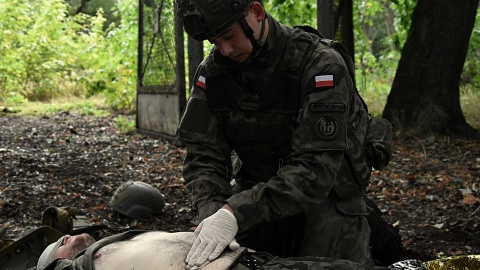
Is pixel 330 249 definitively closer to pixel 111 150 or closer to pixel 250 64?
pixel 250 64

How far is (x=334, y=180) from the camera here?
9.21 ft

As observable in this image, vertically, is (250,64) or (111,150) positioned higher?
(250,64)

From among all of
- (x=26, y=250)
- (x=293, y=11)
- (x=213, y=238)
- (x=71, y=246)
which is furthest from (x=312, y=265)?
(x=293, y=11)

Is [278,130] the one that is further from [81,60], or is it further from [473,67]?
[81,60]

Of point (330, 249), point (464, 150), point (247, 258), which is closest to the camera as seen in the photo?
point (247, 258)

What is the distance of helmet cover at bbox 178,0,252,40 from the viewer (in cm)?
258

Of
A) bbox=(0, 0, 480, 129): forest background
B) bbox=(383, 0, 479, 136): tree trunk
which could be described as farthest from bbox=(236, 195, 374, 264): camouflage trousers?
bbox=(0, 0, 480, 129): forest background

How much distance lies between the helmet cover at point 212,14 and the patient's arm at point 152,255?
0.87 m

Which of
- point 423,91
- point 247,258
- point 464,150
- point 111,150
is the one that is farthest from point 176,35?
point 247,258

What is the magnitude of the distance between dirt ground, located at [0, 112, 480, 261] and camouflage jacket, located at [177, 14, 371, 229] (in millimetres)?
1483

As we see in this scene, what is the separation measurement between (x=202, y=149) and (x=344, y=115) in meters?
0.74

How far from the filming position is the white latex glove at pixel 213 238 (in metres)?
2.49

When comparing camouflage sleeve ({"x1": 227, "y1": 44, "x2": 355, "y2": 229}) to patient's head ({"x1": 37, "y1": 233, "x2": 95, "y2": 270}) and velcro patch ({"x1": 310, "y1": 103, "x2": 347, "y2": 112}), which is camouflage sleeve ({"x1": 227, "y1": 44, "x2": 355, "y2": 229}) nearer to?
velcro patch ({"x1": 310, "y1": 103, "x2": 347, "y2": 112})

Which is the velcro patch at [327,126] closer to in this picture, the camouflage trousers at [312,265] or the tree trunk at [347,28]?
the camouflage trousers at [312,265]
